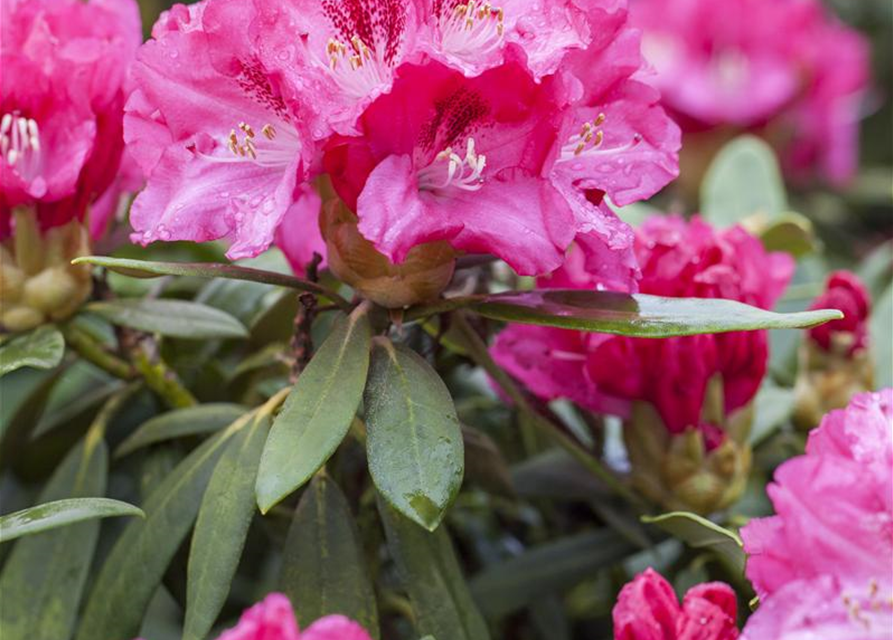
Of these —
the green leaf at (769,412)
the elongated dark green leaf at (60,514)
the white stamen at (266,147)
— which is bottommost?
the green leaf at (769,412)

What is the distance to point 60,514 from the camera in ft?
2.59

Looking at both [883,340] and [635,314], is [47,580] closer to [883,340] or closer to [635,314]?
[635,314]

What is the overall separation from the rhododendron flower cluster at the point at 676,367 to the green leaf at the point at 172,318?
0.22 m

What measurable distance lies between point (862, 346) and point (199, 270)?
25.9 inches

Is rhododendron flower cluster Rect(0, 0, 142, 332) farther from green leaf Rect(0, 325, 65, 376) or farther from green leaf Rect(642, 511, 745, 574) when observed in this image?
green leaf Rect(642, 511, 745, 574)

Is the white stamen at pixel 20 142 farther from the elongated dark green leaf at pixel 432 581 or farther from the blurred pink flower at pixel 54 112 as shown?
the elongated dark green leaf at pixel 432 581

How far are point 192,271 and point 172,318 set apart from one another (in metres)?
0.18

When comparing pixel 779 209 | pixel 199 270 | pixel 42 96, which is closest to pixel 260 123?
pixel 199 270

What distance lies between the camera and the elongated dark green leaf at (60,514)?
781mm

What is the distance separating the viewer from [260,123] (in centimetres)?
87

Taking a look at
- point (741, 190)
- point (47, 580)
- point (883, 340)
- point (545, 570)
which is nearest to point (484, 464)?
point (545, 570)

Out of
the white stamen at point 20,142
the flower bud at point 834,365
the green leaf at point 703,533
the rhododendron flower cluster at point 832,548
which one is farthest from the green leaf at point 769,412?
the white stamen at point 20,142

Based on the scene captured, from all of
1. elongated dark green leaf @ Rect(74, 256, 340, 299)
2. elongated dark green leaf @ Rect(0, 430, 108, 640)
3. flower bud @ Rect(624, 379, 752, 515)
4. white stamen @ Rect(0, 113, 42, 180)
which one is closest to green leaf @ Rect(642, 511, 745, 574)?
flower bud @ Rect(624, 379, 752, 515)

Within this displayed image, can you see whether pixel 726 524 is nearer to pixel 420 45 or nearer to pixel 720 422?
pixel 720 422
